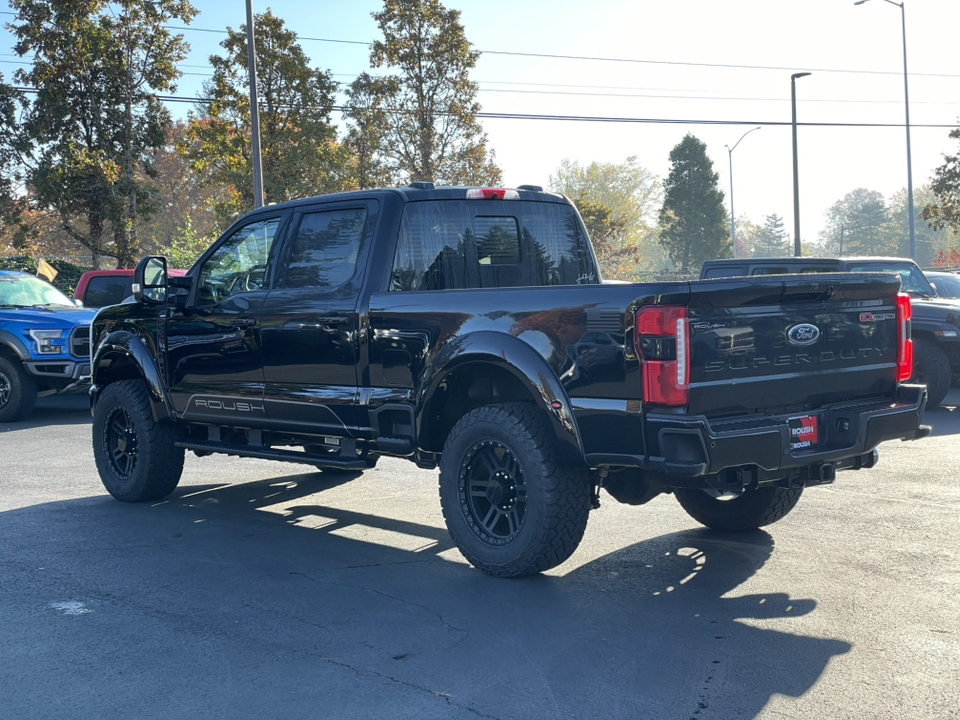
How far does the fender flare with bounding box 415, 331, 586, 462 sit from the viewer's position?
5.22m

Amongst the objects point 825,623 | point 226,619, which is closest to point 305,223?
point 226,619

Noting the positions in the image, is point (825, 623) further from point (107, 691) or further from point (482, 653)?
point (107, 691)

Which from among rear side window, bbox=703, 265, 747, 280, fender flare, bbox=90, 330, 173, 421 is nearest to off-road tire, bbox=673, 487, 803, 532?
fender flare, bbox=90, 330, 173, 421

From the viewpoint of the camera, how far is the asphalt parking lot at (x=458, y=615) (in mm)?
3955

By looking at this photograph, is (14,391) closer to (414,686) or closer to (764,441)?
(414,686)

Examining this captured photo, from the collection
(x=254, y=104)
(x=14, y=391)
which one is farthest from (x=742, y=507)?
(x=254, y=104)

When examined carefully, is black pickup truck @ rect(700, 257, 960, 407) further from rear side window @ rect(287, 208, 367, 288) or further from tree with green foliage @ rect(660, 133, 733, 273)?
tree with green foliage @ rect(660, 133, 733, 273)

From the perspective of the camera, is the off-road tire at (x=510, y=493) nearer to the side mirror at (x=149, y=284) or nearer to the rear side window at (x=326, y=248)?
the rear side window at (x=326, y=248)

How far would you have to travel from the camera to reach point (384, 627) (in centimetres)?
483

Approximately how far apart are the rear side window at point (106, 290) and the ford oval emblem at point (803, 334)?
47.2 feet

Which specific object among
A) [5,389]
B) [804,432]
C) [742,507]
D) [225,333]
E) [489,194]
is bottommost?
[742,507]

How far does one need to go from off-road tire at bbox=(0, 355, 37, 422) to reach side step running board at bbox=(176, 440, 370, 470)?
6982 millimetres

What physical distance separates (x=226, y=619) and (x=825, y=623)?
2798 mm

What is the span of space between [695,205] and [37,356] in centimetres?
5782
